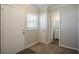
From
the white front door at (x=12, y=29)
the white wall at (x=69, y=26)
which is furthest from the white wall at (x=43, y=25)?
the white front door at (x=12, y=29)

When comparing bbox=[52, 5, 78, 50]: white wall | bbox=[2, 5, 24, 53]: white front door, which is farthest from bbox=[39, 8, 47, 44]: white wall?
bbox=[2, 5, 24, 53]: white front door

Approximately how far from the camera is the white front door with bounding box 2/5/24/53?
1864 mm

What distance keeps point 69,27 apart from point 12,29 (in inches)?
79.3

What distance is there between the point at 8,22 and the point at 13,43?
61 centimetres

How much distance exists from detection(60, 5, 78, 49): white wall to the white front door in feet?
5.33

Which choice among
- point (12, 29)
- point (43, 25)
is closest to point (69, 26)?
point (43, 25)

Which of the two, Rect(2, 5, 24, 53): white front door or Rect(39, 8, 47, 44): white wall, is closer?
Rect(2, 5, 24, 53): white front door

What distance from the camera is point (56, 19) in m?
4.53

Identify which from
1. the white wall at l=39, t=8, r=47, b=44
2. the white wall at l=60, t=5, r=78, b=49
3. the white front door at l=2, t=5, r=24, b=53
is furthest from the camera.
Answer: the white wall at l=39, t=8, r=47, b=44

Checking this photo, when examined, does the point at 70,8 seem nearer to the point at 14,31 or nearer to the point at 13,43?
the point at 14,31

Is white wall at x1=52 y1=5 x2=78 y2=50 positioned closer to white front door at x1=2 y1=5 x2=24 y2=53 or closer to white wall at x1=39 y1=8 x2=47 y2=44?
white wall at x1=39 y1=8 x2=47 y2=44

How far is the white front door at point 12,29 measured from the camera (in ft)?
6.12

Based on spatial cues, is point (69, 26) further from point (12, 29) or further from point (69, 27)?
point (12, 29)
